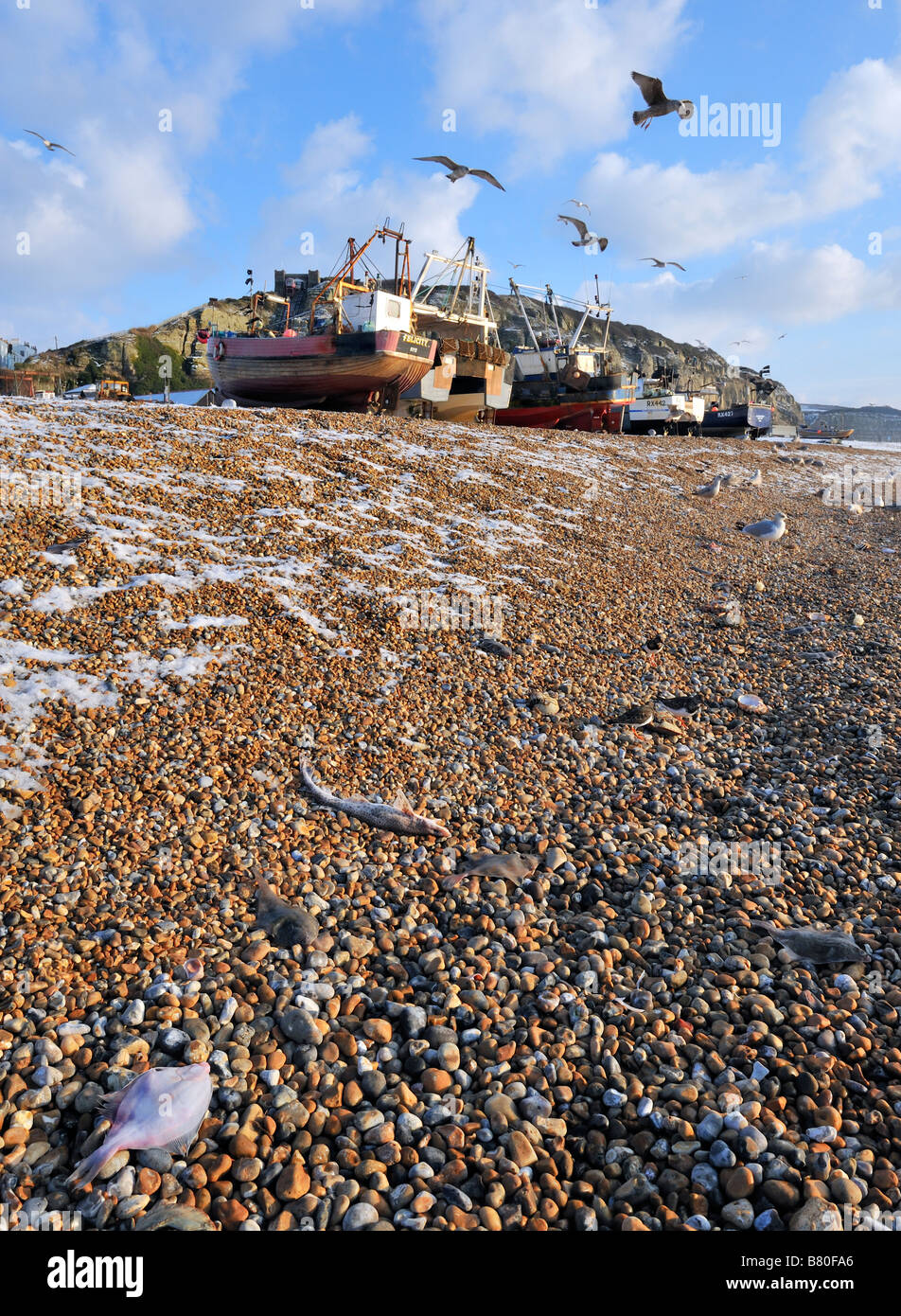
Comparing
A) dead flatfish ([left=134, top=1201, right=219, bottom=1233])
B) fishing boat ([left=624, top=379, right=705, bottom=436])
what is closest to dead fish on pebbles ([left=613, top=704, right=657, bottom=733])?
dead flatfish ([left=134, top=1201, right=219, bottom=1233])

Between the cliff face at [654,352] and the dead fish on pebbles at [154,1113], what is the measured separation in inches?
4294

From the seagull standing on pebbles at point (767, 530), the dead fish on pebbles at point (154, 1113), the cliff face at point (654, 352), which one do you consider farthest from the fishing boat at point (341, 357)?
the cliff face at point (654, 352)

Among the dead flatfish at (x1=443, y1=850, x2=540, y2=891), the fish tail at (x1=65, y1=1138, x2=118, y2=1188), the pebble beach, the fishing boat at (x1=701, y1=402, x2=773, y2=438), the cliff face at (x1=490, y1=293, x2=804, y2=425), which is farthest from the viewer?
the cliff face at (x1=490, y1=293, x2=804, y2=425)

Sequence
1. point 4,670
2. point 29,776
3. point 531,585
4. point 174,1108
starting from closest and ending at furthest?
point 174,1108
point 29,776
point 4,670
point 531,585

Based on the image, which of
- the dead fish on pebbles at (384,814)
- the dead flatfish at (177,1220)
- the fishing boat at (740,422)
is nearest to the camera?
the dead flatfish at (177,1220)

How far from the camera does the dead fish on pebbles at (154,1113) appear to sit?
2.88m

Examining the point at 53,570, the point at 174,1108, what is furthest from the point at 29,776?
the point at 53,570

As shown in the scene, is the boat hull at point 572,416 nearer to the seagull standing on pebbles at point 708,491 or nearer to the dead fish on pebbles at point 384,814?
the seagull standing on pebbles at point 708,491

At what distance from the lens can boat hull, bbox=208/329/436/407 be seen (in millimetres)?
24750

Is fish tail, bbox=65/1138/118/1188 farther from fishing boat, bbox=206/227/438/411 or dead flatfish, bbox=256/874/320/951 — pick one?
fishing boat, bbox=206/227/438/411

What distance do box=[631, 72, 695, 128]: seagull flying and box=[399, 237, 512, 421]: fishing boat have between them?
13058mm
